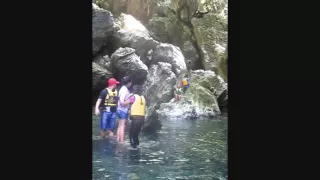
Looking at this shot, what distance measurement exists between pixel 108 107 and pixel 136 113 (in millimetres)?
217

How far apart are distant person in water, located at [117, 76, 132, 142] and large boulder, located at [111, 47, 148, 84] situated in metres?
0.05

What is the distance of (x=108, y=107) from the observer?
103 inches

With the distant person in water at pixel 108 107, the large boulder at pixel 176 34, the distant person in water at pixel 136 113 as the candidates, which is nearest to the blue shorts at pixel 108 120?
the distant person in water at pixel 108 107

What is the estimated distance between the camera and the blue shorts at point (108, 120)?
8.56 ft

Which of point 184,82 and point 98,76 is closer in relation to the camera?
point 98,76

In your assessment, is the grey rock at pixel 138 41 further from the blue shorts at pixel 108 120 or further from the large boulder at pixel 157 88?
the blue shorts at pixel 108 120

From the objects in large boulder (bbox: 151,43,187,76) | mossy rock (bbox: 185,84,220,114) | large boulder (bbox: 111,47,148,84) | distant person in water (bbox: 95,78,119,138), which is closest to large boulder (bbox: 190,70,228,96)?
mossy rock (bbox: 185,84,220,114)

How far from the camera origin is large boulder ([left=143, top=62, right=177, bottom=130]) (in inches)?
105

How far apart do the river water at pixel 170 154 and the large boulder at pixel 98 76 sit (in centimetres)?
23

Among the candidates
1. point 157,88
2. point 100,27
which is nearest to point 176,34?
point 157,88

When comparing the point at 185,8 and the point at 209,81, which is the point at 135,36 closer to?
the point at 185,8
